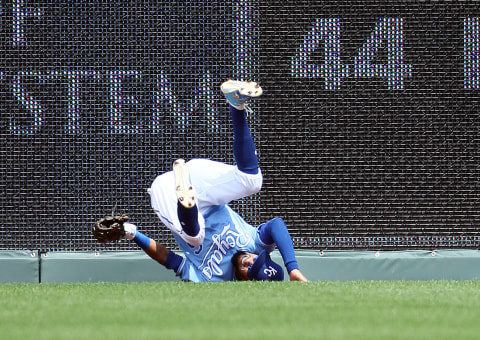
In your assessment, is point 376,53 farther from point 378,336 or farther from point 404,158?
point 378,336

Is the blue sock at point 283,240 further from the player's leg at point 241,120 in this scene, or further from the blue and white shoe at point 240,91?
the blue and white shoe at point 240,91

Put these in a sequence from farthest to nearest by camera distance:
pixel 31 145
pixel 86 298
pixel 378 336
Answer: pixel 31 145
pixel 86 298
pixel 378 336

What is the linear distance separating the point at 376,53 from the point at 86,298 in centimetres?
237

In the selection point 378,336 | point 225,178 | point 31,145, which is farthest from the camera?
point 31,145

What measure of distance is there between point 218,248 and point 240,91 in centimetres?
78

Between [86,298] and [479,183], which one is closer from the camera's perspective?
[86,298]

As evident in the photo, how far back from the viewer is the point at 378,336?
189 centimetres

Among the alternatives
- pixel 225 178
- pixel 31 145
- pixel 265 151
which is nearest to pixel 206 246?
pixel 225 178

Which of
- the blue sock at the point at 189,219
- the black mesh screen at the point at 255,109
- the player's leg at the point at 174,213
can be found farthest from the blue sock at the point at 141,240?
the black mesh screen at the point at 255,109

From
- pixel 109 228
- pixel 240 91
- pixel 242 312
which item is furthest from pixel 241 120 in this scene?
pixel 242 312

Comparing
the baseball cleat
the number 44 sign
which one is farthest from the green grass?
the number 44 sign

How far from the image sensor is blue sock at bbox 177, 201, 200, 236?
3541mm

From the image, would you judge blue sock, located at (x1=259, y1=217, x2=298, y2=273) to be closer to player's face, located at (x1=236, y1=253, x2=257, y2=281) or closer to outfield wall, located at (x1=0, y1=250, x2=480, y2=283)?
player's face, located at (x1=236, y1=253, x2=257, y2=281)

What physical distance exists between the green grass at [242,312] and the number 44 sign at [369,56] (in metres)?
1.59
